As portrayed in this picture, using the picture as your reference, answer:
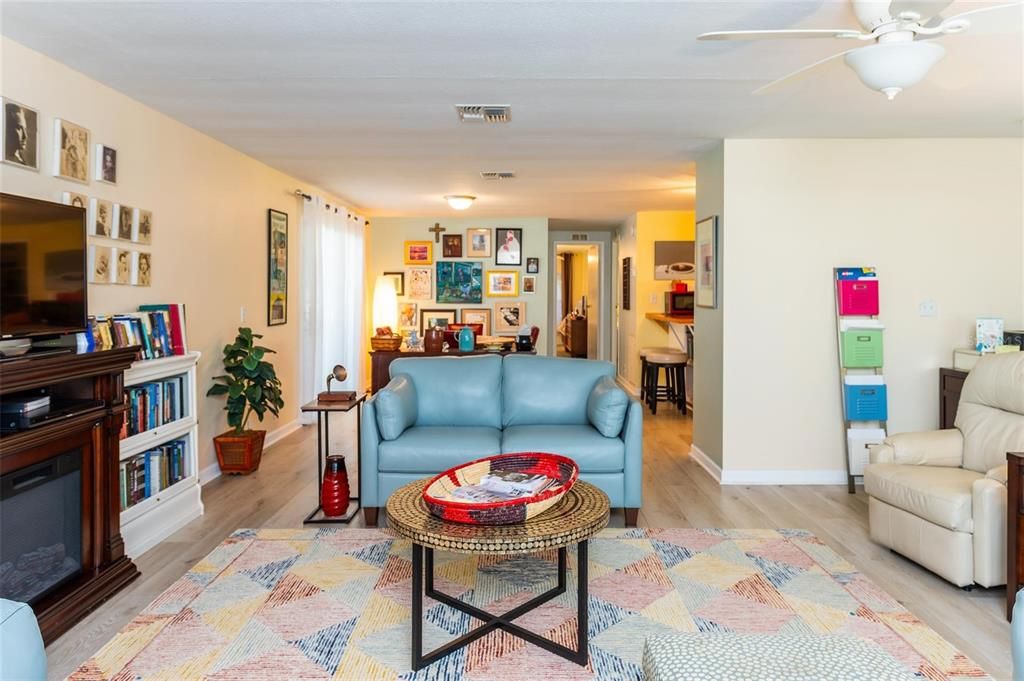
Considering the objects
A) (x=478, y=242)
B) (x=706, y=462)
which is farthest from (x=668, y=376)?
(x=478, y=242)

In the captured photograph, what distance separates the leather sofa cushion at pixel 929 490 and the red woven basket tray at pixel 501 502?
1617mm

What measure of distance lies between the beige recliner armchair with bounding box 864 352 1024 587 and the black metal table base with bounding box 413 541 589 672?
170 cm

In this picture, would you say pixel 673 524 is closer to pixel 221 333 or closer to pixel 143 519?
pixel 143 519

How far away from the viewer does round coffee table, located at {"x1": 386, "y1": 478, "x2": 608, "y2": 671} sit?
6.64 feet

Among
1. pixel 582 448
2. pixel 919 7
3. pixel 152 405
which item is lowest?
pixel 582 448

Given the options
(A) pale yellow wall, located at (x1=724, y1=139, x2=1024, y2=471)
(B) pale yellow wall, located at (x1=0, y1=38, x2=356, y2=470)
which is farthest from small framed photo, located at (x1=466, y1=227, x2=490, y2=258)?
(A) pale yellow wall, located at (x1=724, y1=139, x2=1024, y2=471)

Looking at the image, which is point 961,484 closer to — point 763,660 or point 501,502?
point 763,660

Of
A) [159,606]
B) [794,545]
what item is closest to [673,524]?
[794,545]

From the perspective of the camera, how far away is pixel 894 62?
2107 mm

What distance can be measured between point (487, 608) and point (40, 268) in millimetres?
2189

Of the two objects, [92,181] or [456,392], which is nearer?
[92,181]

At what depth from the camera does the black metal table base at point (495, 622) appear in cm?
212

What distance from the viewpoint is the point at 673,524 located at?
3609 millimetres

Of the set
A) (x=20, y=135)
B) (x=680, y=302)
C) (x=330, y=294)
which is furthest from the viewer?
(x=680, y=302)
